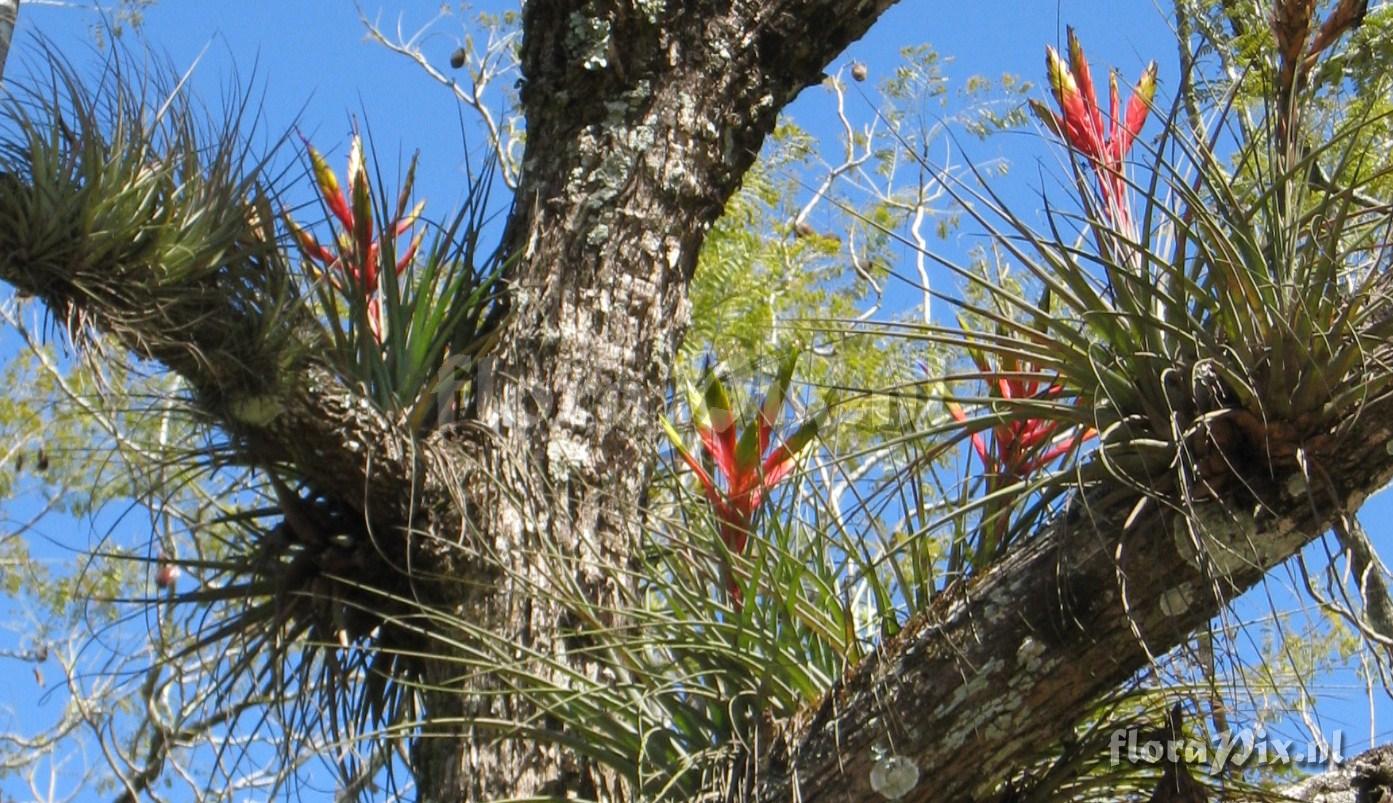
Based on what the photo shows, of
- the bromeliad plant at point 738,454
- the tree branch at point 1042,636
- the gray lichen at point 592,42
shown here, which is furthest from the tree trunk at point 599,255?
the tree branch at point 1042,636

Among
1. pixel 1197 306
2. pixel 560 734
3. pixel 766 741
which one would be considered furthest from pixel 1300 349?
pixel 560 734

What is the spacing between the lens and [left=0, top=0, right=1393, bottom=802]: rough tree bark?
208 cm

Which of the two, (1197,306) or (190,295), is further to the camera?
(190,295)

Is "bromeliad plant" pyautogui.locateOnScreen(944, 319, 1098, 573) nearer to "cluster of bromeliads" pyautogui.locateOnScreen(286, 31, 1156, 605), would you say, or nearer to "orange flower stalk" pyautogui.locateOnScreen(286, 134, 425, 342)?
"cluster of bromeliads" pyautogui.locateOnScreen(286, 31, 1156, 605)

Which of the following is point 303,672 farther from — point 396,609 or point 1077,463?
point 1077,463

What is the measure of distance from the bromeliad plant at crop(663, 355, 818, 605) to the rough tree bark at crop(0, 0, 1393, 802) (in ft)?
0.43

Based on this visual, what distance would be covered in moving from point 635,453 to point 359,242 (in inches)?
28.1

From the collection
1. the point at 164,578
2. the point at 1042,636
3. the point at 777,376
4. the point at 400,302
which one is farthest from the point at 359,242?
the point at 1042,636

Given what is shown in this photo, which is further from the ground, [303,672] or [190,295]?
[190,295]

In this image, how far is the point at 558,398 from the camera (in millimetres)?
2924

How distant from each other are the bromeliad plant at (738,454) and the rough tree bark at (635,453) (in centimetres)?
13

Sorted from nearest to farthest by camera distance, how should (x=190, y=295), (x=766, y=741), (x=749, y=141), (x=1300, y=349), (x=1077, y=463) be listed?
(x=1300, y=349), (x=1077, y=463), (x=766, y=741), (x=190, y=295), (x=749, y=141)

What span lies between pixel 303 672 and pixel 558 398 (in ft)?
2.36

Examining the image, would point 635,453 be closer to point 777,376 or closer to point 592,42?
point 777,376
